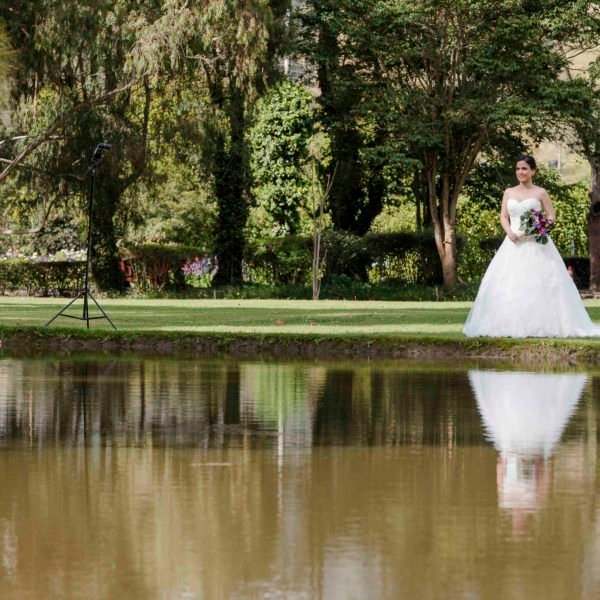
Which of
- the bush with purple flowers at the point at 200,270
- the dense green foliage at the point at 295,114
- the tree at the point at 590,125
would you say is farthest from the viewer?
the bush with purple flowers at the point at 200,270

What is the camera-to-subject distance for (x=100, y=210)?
1479 inches

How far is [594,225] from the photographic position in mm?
39312

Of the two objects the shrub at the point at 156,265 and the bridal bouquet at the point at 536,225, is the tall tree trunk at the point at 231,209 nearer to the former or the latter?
the shrub at the point at 156,265

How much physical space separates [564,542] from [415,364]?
9.56m

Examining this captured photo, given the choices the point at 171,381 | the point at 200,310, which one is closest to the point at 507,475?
the point at 171,381

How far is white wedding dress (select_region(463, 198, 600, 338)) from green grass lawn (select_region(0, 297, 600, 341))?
0.59m

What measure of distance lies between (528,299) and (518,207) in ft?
5.06

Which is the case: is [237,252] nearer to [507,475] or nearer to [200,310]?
[200,310]

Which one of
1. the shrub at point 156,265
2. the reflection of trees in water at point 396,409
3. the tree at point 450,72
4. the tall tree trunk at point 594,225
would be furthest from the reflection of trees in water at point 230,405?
the tall tree trunk at point 594,225

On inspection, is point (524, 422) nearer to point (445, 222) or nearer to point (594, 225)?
point (445, 222)

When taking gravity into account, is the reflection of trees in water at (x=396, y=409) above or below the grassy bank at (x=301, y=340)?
below

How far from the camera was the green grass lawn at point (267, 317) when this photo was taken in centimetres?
1945

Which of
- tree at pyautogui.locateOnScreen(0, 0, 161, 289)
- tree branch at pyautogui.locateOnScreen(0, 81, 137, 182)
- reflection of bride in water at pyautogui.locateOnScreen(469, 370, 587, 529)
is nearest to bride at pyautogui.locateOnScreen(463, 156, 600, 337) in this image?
reflection of bride in water at pyautogui.locateOnScreen(469, 370, 587, 529)

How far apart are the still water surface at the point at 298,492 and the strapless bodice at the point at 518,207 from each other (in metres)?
7.73
